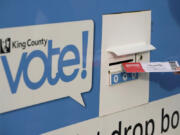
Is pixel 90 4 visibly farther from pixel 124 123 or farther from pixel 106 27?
pixel 124 123

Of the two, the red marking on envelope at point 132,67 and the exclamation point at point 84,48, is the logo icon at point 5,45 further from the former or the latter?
the red marking on envelope at point 132,67

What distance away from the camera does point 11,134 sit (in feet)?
3.69

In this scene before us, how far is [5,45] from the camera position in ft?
3.50

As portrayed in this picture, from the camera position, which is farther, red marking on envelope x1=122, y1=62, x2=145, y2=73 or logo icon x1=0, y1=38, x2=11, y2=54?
red marking on envelope x1=122, y1=62, x2=145, y2=73

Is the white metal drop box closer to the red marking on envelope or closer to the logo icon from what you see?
the red marking on envelope

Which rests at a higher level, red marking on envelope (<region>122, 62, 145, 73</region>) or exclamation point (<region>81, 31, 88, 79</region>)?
exclamation point (<region>81, 31, 88, 79</region>)

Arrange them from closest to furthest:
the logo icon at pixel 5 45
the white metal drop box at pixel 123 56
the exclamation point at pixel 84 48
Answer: the logo icon at pixel 5 45 < the exclamation point at pixel 84 48 < the white metal drop box at pixel 123 56

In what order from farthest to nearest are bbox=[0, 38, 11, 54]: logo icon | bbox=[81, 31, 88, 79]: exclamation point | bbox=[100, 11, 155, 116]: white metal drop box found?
bbox=[100, 11, 155, 116]: white metal drop box
bbox=[81, 31, 88, 79]: exclamation point
bbox=[0, 38, 11, 54]: logo icon

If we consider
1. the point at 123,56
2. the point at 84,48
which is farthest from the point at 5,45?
the point at 123,56

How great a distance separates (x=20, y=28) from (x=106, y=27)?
357mm

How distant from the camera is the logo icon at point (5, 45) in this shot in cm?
106

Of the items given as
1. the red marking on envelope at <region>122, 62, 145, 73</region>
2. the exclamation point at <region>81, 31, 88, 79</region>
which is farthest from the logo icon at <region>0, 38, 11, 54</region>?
the red marking on envelope at <region>122, 62, 145, 73</region>

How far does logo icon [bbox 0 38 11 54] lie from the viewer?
106 cm

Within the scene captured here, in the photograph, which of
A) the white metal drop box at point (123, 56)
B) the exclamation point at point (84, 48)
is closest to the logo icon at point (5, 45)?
the exclamation point at point (84, 48)
